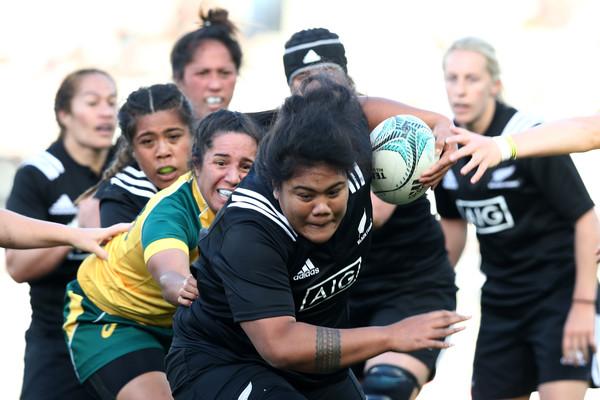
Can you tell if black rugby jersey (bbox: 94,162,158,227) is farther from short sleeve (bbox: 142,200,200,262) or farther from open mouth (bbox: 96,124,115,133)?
open mouth (bbox: 96,124,115,133)

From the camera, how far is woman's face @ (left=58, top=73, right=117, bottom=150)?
240 inches

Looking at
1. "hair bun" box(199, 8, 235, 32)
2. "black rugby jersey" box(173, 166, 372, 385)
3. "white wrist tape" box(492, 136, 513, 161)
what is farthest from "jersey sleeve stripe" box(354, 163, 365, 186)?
"hair bun" box(199, 8, 235, 32)

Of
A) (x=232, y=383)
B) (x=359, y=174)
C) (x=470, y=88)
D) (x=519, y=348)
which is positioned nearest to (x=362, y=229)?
(x=359, y=174)

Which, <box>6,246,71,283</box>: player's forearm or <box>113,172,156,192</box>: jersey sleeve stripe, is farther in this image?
<box>6,246,71,283</box>: player's forearm

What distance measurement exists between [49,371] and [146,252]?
168cm

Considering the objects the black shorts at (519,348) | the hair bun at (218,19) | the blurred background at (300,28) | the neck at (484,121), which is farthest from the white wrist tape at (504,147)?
the blurred background at (300,28)

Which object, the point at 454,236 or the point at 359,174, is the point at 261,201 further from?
the point at 454,236

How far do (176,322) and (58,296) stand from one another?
187 centimetres

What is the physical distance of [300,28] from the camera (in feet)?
49.9

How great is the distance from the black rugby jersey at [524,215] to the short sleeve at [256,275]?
7.25 feet

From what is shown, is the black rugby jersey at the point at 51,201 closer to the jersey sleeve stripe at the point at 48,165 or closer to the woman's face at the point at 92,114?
the jersey sleeve stripe at the point at 48,165

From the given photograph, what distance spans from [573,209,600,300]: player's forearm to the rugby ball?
1.56m

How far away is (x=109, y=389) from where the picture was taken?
15.7ft

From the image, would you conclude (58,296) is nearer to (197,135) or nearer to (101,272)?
(101,272)
